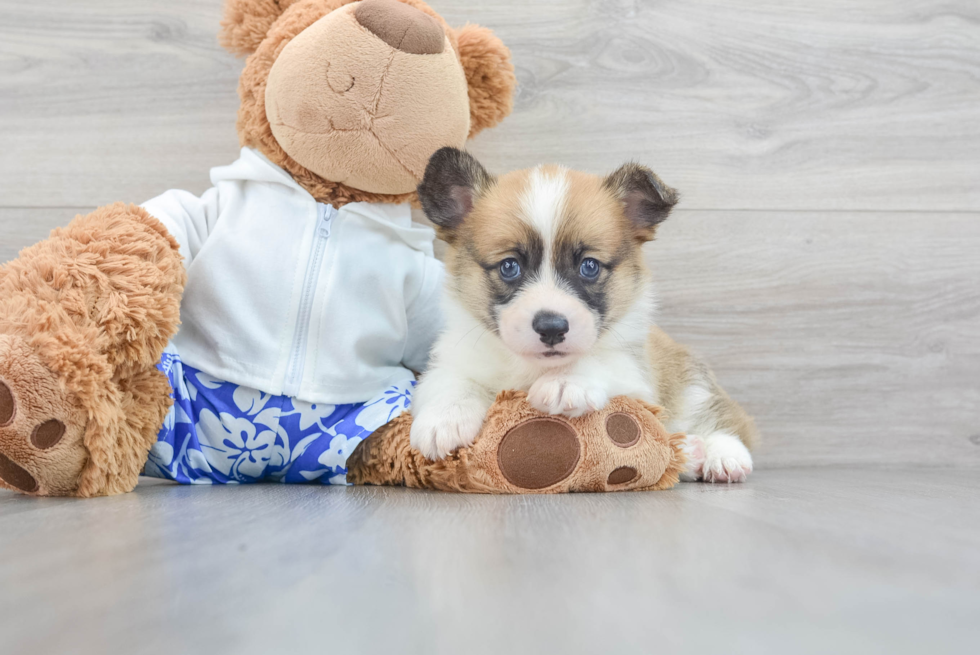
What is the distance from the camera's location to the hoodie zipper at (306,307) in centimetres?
155

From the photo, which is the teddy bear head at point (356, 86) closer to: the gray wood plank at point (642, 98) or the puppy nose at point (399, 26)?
the puppy nose at point (399, 26)

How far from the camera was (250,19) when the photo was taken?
65.2 inches

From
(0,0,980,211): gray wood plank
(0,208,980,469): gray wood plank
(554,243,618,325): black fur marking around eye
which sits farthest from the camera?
(0,208,980,469): gray wood plank

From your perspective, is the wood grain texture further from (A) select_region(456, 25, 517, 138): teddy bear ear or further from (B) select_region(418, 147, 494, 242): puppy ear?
(A) select_region(456, 25, 517, 138): teddy bear ear

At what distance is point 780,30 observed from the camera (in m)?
2.10

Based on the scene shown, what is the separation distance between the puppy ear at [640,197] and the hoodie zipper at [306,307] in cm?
66

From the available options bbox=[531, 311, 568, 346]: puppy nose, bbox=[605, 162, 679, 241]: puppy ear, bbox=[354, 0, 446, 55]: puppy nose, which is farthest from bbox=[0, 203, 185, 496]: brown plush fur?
bbox=[605, 162, 679, 241]: puppy ear

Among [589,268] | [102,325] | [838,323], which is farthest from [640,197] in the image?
[102,325]

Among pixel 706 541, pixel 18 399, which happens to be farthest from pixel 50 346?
pixel 706 541

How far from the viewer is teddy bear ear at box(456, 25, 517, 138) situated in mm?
1688

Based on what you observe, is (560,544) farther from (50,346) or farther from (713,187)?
(713,187)

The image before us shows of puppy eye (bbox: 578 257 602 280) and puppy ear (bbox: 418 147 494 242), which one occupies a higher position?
puppy ear (bbox: 418 147 494 242)

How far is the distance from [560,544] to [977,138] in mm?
2094

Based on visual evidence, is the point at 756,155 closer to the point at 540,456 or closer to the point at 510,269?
the point at 510,269
